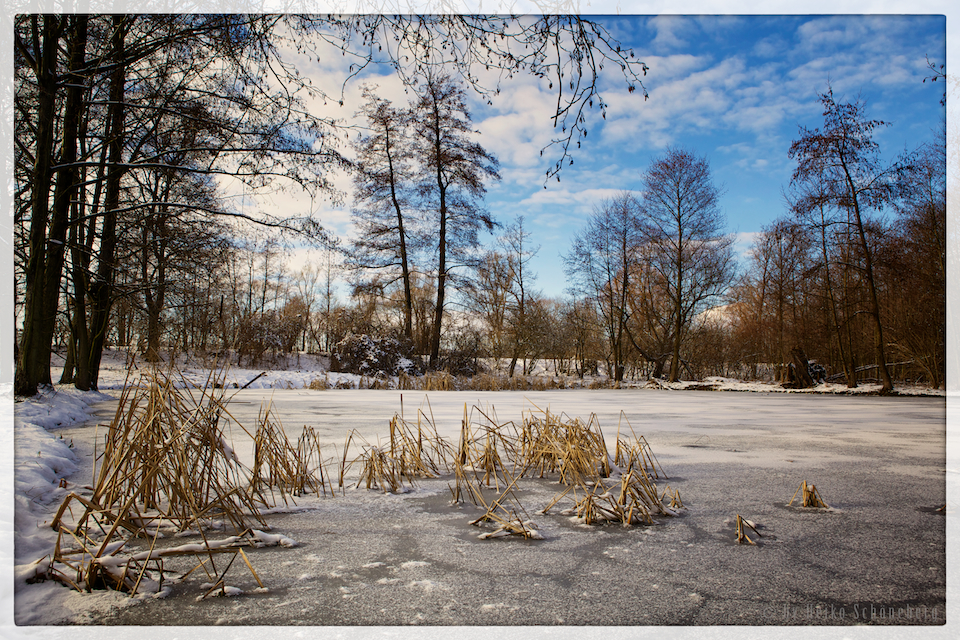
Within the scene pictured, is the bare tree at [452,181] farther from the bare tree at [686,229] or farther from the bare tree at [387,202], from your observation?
the bare tree at [686,229]

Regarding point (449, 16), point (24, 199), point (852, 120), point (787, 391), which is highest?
point (852, 120)

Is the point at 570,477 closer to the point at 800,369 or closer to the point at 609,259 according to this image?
the point at 609,259

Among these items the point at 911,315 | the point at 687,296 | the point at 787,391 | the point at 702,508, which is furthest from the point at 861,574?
the point at 687,296

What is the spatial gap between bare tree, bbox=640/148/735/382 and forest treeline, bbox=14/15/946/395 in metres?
0.04

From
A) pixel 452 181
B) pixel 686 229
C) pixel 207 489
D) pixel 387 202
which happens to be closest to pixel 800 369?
pixel 686 229

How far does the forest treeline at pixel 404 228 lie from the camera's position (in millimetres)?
Result: 2311

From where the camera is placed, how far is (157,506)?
1.23 meters

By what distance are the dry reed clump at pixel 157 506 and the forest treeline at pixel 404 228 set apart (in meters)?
0.18

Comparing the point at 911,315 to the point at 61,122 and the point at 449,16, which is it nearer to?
the point at 449,16

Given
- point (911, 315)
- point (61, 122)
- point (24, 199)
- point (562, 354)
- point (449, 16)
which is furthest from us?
point (562, 354)

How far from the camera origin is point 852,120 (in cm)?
534

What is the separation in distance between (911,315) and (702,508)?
542 centimetres

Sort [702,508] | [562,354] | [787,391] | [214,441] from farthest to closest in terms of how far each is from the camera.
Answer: [562,354]
[787,391]
[702,508]
[214,441]

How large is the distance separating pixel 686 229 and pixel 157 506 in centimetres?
786
